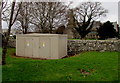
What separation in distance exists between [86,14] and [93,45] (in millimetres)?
22867

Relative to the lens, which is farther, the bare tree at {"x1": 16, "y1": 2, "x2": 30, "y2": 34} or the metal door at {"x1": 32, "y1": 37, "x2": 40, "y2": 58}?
the bare tree at {"x1": 16, "y1": 2, "x2": 30, "y2": 34}

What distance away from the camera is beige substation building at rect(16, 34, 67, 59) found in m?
11.7

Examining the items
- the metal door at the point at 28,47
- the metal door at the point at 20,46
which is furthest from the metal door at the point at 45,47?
the metal door at the point at 20,46

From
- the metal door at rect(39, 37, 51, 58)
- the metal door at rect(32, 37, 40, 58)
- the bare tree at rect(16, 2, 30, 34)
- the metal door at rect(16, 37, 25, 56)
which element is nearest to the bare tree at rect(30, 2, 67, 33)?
the bare tree at rect(16, 2, 30, 34)

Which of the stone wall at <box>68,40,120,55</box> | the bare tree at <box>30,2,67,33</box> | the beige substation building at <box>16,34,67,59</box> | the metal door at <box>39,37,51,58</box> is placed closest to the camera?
the beige substation building at <box>16,34,67,59</box>

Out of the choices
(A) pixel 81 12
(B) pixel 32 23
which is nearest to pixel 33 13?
(B) pixel 32 23

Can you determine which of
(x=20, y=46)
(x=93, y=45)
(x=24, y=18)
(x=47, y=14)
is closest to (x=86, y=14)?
(x=47, y=14)

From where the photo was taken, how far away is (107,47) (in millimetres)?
13859

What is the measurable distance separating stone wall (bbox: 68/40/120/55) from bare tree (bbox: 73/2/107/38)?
1938 centimetres

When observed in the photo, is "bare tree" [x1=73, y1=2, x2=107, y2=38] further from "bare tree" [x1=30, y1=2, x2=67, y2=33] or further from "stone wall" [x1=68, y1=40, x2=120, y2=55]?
"stone wall" [x1=68, y1=40, x2=120, y2=55]

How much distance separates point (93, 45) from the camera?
47.2 feet

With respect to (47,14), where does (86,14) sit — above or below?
above

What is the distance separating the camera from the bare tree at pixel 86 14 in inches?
1344

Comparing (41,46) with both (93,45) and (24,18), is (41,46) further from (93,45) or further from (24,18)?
(24,18)
